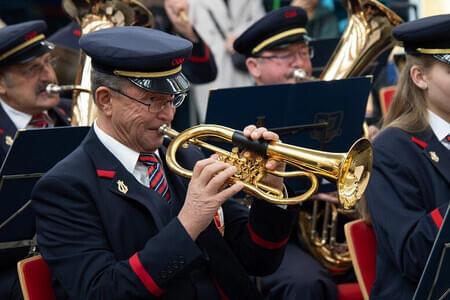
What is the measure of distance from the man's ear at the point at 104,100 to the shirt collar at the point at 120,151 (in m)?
0.09

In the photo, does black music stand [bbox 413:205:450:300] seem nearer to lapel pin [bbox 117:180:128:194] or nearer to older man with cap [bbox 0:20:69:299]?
lapel pin [bbox 117:180:128:194]

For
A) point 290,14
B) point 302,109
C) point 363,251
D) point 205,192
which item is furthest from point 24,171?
point 290,14

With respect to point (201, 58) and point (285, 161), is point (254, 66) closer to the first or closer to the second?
point (201, 58)

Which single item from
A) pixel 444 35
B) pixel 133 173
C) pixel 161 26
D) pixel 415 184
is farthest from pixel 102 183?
pixel 161 26

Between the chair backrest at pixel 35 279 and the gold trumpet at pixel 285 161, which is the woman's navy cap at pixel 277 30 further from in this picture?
the chair backrest at pixel 35 279

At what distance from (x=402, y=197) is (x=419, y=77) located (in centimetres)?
57

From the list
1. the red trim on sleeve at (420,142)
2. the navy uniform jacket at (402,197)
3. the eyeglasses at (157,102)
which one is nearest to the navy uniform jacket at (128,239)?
the eyeglasses at (157,102)

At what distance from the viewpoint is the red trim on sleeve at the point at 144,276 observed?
96.4 inches

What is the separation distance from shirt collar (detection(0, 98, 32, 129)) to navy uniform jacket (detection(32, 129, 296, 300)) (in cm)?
150

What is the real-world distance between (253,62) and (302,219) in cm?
104

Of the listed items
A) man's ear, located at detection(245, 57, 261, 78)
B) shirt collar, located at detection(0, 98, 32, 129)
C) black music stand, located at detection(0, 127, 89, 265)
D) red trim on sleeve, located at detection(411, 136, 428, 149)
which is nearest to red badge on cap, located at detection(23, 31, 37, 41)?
shirt collar, located at detection(0, 98, 32, 129)

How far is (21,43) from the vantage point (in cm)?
393

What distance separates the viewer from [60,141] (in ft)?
10.3

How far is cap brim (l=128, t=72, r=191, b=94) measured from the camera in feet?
8.59
